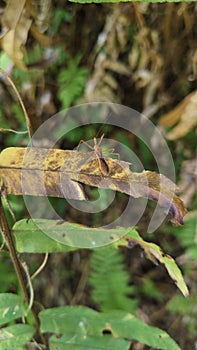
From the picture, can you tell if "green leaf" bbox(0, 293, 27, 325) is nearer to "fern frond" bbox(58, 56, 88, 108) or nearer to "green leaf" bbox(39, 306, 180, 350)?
"green leaf" bbox(39, 306, 180, 350)

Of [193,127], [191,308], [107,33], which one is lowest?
[191,308]

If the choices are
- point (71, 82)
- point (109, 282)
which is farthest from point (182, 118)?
point (109, 282)

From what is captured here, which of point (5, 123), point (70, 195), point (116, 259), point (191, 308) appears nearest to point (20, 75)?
point (5, 123)

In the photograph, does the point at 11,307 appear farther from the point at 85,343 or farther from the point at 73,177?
the point at 73,177

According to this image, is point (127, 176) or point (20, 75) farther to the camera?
point (20, 75)

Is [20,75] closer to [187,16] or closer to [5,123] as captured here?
[5,123]

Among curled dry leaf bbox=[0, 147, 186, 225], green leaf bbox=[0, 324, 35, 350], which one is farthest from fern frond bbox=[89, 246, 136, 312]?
curled dry leaf bbox=[0, 147, 186, 225]
